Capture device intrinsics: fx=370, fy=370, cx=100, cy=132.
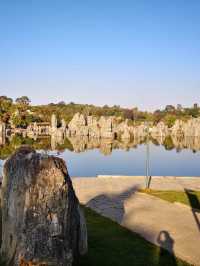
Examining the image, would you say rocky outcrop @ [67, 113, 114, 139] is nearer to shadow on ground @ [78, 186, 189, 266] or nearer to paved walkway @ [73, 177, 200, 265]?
paved walkway @ [73, 177, 200, 265]

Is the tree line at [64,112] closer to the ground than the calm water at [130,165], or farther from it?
farther from it

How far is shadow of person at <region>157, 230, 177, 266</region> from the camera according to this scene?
Result: 6.70 meters

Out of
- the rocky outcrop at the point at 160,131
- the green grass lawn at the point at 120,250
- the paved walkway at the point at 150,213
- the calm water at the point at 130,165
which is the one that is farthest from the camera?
the rocky outcrop at the point at 160,131

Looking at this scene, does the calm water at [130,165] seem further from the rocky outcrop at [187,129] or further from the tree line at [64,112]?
the rocky outcrop at [187,129]

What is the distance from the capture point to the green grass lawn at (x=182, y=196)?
11537 mm

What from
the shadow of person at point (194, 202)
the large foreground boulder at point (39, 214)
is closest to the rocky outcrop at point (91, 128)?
the shadow of person at point (194, 202)

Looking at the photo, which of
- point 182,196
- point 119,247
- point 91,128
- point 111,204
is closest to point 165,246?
point 119,247

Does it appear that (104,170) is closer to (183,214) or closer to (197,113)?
(183,214)

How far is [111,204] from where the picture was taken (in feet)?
37.6

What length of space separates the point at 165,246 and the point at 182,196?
197 inches

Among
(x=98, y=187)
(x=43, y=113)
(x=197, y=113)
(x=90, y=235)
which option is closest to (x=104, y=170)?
(x=98, y=187)

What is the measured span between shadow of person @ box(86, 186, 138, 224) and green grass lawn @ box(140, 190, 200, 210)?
37.6 inches

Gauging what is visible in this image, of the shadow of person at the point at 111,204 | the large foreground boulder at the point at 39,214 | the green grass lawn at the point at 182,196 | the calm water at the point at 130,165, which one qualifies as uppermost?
the large foreground boulder at the point at 39,214

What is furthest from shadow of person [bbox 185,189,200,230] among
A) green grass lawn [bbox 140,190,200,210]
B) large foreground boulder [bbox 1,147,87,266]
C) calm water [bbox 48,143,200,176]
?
calm water [bbox 48,143,200,176]
